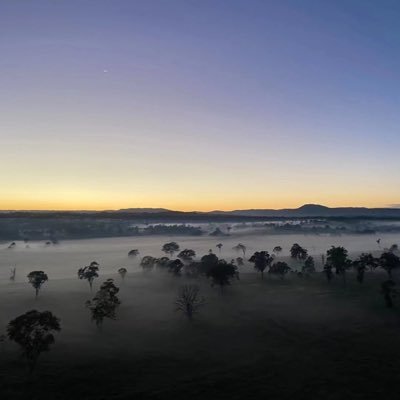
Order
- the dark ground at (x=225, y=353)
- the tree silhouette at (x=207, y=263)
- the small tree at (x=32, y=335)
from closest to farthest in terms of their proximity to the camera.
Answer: the dark ground at (x=225, y=353), the small tree at (x=32, y=335), the tree silhouette at (x=207, y=263)

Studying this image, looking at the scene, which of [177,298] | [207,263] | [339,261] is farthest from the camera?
[207,263]

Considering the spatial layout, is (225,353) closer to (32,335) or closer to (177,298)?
(32,335)

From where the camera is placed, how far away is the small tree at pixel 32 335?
66.4 m

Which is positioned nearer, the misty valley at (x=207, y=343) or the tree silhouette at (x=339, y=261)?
the misty valley at (x=207, y=343)

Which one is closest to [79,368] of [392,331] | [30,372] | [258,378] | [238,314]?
[30,372]

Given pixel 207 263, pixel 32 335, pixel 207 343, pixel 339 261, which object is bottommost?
pixel 207 343

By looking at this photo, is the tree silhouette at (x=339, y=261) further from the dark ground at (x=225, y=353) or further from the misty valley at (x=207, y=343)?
the dark ground at (x=225, y=353)

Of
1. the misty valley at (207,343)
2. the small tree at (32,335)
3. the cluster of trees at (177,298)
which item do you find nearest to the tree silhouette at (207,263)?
the cluster of trees at (177,298)

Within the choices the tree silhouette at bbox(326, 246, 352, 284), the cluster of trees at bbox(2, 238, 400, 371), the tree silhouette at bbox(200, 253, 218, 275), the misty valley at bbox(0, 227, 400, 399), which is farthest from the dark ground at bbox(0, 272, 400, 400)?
the tree silhouette at bbox(200, 253, 218, 275)

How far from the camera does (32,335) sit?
6994cm

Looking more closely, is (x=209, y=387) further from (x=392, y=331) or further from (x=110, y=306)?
(x=392, y=331)

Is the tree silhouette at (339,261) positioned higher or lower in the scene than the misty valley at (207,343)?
higher

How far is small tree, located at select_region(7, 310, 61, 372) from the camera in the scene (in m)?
66.4

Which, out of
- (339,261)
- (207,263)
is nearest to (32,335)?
(207,263)
